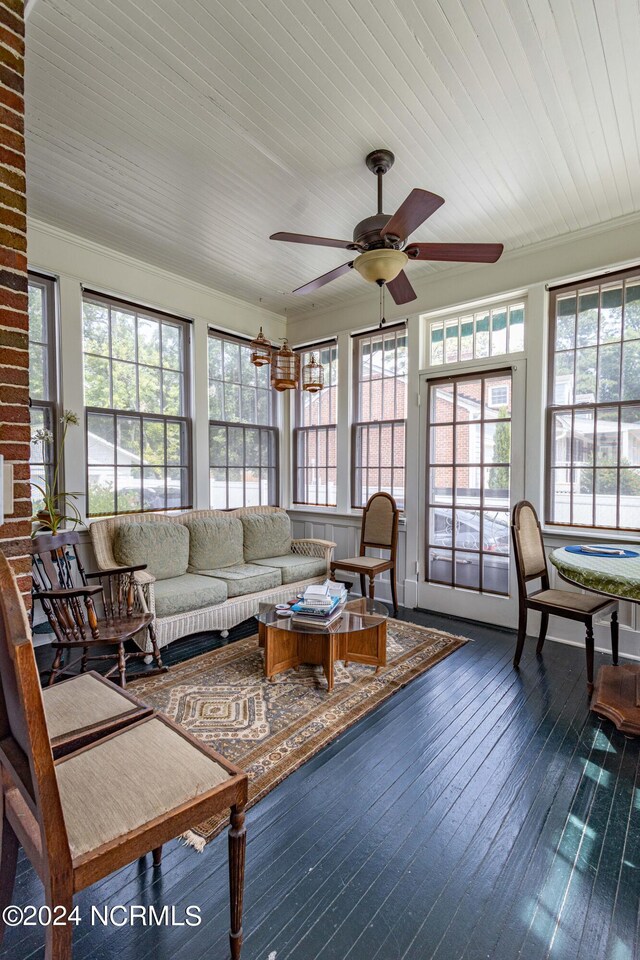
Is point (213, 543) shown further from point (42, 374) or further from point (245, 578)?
point (42, 374)

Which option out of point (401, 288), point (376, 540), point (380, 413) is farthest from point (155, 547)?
point (401, 288)

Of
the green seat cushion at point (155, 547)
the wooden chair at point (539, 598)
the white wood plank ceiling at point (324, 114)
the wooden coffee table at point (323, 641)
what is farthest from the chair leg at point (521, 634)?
the white wood plank ceiling at point (324, 114)

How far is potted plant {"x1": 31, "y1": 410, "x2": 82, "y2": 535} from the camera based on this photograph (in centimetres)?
352

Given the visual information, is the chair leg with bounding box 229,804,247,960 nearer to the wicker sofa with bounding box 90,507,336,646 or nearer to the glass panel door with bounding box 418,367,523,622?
the wicker sofa with bounding box 90,507,336,646

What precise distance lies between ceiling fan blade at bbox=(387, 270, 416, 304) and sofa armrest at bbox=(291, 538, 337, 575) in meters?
2.61

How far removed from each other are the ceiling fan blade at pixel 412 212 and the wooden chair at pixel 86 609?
8.58ft

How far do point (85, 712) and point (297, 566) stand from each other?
309cm

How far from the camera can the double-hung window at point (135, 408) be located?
4.03 m

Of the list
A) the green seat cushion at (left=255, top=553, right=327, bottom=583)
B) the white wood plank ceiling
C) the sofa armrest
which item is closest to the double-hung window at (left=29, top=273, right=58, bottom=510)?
the white wood plank ceiling

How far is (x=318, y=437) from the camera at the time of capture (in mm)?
5535

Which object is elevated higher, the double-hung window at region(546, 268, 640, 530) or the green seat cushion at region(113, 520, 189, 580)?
the double-hung window at region(546, 268, 640, 530)

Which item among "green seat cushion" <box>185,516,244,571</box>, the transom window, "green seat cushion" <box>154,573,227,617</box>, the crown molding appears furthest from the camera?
"green seat cushion" <box>185,516,244,571</box>

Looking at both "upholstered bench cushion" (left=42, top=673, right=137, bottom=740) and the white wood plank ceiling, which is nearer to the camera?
"upholstered bench cushion" (left=42, top=673, right=137, bottom=740)

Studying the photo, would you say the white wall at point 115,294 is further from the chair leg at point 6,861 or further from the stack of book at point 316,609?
the chair leg at point 6,861
